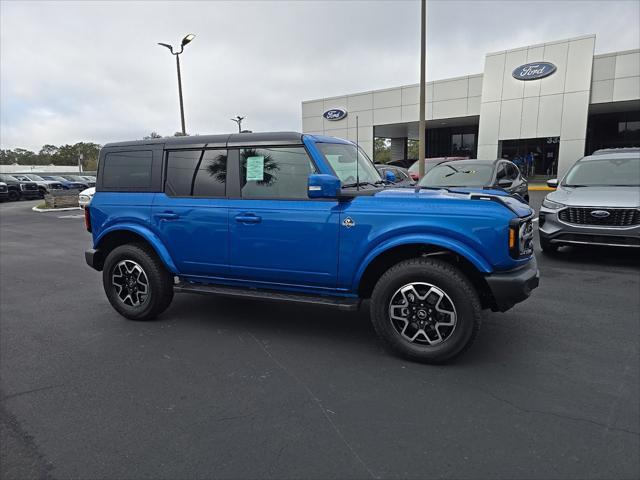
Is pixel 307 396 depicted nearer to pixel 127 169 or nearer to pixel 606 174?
pixel 127 169

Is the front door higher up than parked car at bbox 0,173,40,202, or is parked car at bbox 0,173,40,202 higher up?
the front door

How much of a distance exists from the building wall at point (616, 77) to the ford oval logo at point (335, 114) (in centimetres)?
1682

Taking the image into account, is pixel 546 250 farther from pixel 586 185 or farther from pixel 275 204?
pixel 275 204

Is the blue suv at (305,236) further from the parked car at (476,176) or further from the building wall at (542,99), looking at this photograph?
the building wall at (542,99)

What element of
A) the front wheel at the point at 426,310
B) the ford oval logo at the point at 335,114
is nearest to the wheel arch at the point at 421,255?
the front wheel at the point at 426,310

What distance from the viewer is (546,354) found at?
3.78 m

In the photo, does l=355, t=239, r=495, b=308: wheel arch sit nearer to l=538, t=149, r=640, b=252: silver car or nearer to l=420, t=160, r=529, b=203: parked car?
l=538, t=149, r=640, b=252: silver car

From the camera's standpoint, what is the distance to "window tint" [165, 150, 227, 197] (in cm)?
437

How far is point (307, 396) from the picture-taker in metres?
3.16

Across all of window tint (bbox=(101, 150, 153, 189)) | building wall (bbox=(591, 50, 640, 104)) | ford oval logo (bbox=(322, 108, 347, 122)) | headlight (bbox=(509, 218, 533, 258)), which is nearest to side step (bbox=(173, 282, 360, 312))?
window tint (bbox=(101, 150, 153, 189))

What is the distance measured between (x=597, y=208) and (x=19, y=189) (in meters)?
31.4

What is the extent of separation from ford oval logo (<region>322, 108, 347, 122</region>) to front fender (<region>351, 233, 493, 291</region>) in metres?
32.7

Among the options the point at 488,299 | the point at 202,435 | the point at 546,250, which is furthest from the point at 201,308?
the point at 546,250

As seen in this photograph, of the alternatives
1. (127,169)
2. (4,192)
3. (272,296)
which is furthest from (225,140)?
(4,192)
